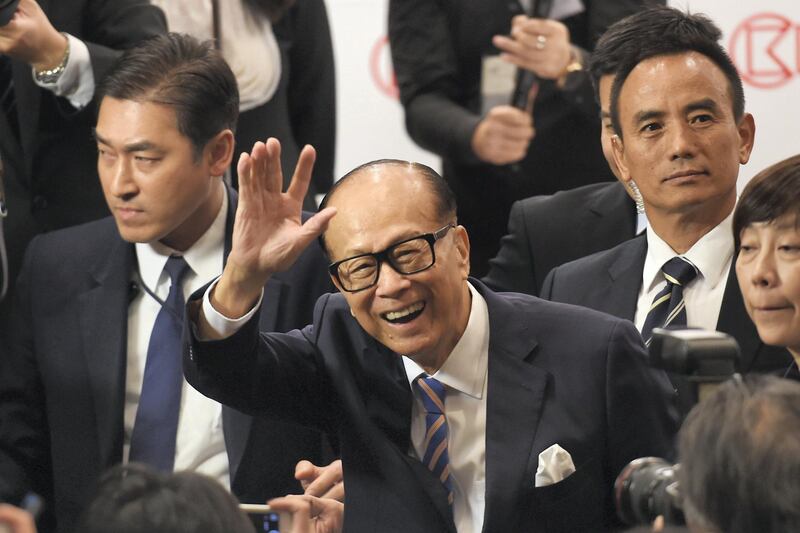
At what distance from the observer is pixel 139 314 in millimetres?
3510

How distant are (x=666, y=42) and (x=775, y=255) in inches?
26.3

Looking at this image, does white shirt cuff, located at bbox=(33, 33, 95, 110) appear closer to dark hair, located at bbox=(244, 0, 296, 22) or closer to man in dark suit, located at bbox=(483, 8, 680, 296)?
dark hair, located at bbox=(244, 0, 296, 22)

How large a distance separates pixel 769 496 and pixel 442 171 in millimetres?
2464

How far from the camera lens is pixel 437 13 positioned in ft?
13.4

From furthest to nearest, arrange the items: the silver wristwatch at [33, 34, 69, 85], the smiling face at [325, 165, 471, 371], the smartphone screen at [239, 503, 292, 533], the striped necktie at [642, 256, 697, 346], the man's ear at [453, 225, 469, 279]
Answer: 1. the silver wristwatch at [33, 34, 69, 85]
2. the striped necktie at [642, 256, 697, 346]
3. the man's ear at [453, 225, 469, 279]
4. the smiling face at [325, 165, 471, 371]
5. the smartphone screen at [239, 503, 292, 533]

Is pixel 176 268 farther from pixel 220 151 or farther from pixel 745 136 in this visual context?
pixel 745 136

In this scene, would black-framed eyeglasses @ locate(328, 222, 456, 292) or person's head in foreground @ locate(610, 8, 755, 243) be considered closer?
black-framed eyeglasses @ locate(328, 222, 456, 292)

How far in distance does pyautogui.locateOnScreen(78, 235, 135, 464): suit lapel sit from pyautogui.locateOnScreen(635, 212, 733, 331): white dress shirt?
1109 millimetres

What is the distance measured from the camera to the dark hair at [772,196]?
2.82 meters

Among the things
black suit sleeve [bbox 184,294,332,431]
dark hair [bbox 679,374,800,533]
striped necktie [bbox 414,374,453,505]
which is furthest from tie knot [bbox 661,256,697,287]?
dark hair [bbox 679,374,800,533]

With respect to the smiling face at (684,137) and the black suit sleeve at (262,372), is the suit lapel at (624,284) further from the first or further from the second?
the black suit sleeve at (262,372)

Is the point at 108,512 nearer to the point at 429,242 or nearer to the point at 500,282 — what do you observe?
the point at 429,242

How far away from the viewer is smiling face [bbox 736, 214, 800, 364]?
2.82 m

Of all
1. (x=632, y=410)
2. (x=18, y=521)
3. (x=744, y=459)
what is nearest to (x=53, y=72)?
(x=632, y=410)
